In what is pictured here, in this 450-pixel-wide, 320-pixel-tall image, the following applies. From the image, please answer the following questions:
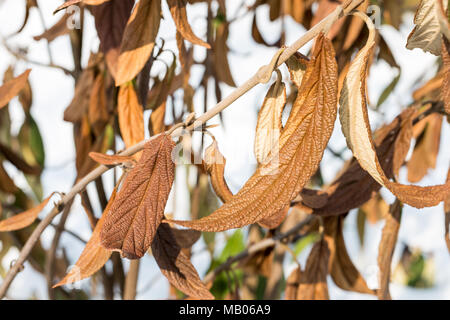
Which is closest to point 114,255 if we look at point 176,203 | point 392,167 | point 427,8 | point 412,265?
point 176,203

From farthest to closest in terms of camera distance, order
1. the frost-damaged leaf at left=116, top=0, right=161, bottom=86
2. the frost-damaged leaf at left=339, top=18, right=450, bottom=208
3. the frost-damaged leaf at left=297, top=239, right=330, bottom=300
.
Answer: the frost-damaged leaf at left=297, top=239, right=330, bottom=300 < the frost-damaged leaf at left=116, top=0, right=161, bottom=86 < the frost-damaged leaf at left=339, top=18, right=450, bottom=208

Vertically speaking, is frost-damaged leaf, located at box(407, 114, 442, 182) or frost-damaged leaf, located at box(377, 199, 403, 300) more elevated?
frost-damaged leaf, located at box(407, 114, 442, 182)

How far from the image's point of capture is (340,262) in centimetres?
46

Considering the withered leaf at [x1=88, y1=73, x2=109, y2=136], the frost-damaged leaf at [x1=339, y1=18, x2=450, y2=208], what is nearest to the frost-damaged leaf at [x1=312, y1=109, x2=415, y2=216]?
the frost-damaged leaf at [x1=339, y1=18, x2=450, y2=208]

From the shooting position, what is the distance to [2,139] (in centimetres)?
72

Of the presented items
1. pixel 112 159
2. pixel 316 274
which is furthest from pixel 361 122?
pixel 316 274

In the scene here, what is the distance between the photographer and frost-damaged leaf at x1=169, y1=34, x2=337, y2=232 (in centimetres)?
23

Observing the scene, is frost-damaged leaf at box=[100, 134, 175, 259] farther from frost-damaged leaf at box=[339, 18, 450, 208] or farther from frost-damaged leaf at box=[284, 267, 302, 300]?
frost-damaged leaf at box=[284, 267, 302, 300]

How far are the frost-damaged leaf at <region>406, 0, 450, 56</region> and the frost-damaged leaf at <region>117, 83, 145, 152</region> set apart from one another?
194mm

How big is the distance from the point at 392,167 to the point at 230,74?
6.8 inches

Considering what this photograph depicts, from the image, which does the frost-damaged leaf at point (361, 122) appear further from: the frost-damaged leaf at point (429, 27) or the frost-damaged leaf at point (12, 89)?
the frost-damaged leaf at point (12, 89)

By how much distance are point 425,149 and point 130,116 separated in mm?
298

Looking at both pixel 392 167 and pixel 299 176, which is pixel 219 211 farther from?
pixel 392 167

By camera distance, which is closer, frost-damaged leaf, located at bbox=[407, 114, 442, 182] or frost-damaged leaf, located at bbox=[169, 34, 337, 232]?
frost-damaged leaf, located at bbox=[169, 34, 337, 232]
